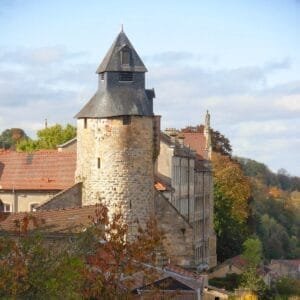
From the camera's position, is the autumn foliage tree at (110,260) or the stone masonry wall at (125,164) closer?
the autumn foliage tree at (110,260)

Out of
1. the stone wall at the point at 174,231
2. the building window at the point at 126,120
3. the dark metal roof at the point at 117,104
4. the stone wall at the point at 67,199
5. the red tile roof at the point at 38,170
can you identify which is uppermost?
the dark metal roof at the point at 117,104

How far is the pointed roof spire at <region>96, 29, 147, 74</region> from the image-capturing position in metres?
39.2

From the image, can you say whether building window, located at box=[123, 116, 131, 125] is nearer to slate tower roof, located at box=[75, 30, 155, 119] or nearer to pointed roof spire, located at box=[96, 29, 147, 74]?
slate tower roof, located at box=[75, 30, 155, 119]

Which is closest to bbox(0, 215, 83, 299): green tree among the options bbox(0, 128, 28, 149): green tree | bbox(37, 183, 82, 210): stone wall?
Answer: bbox(37, 183, 82, 210): stone wall

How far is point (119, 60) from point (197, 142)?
94.3ft

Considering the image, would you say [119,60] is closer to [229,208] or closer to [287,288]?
[287,288]

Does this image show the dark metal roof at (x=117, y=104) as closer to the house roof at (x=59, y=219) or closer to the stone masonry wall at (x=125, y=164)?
the stone masonry wall at (x=125, y=164)

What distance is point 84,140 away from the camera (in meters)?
38.9

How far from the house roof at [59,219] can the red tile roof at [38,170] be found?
49.1 feet

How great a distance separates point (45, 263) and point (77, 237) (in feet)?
7.40

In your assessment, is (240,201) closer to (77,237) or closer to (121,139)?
(121,139)

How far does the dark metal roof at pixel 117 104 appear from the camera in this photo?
3812cm

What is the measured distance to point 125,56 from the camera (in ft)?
130

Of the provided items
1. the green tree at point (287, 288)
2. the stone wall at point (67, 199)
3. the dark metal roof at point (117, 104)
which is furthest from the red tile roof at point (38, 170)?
the green tree at point (287, 288)
